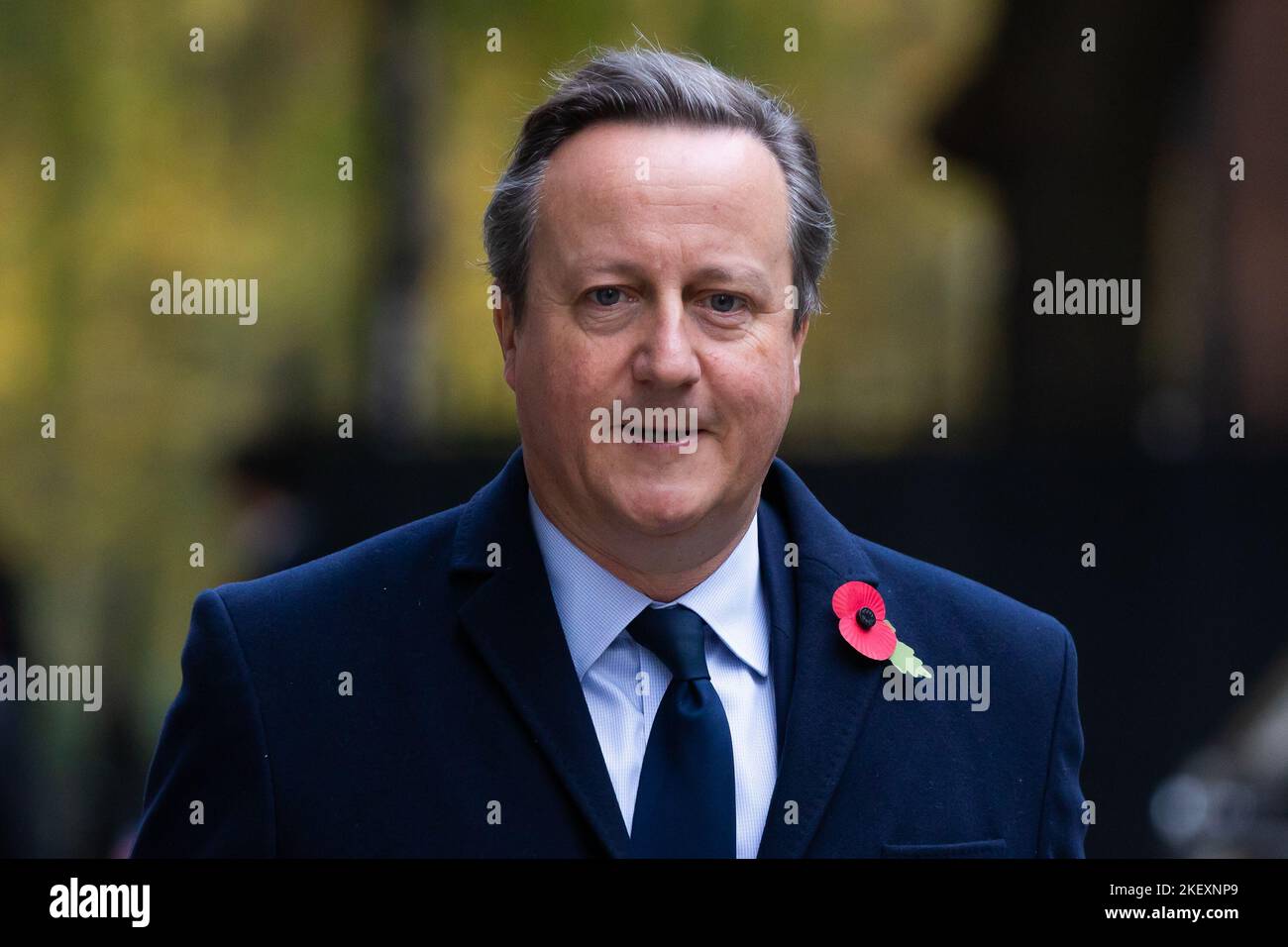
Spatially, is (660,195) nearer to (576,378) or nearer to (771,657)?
(576,378)

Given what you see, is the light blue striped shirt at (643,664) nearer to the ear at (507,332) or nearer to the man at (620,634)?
the man at (620,634)

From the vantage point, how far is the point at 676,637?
2.71m

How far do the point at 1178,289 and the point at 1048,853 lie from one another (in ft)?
13.5

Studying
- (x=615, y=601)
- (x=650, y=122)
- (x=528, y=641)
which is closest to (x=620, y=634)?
(x=615, y=601)

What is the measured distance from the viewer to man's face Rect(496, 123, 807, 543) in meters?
2.62

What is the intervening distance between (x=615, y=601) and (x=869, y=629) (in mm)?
462

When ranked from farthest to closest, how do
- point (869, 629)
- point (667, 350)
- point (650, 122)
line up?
point (869, 629) < point (650, 122) < point (667, 350)

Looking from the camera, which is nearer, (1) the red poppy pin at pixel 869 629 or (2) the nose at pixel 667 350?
(2) the nose at pixel 667 350

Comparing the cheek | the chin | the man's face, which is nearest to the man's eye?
the man's face

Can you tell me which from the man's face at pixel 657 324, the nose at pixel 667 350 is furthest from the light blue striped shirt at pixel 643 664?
the nose at pixel 667 350

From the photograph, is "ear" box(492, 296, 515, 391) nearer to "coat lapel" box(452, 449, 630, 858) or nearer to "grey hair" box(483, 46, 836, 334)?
"grey hair" box(483, 46, 836, 334)

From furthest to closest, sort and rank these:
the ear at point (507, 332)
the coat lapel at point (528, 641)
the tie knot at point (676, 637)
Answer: the ear at point (507, 332), the tie knot at point (676, 637), the coat lapel at point (528, 641)

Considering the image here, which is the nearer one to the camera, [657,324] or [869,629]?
[657,324]

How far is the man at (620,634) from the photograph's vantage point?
2611 millimetres
